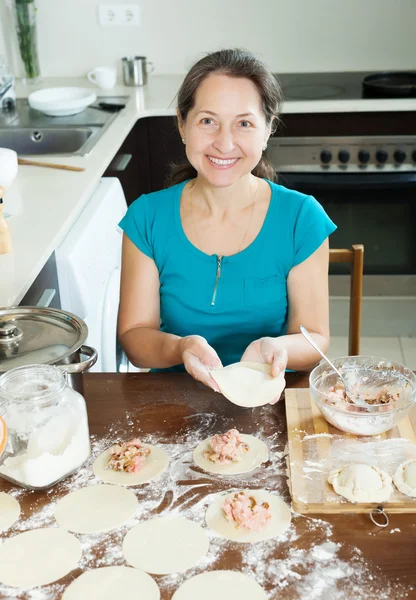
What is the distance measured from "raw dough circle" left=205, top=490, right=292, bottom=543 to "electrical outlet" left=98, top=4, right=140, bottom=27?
277 cm

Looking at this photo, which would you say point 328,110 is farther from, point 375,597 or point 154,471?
point 375,597

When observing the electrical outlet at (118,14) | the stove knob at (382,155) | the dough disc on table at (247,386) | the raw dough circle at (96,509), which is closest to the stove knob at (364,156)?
the stove knob at (382,155)

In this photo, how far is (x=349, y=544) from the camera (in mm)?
965

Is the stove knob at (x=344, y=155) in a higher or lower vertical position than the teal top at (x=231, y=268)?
lower

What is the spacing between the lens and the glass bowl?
1.17 meters

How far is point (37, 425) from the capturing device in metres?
1.07

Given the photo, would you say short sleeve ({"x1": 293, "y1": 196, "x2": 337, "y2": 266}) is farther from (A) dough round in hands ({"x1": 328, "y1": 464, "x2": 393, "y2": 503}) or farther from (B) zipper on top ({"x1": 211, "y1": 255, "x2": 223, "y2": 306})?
(A) dough round in hands ({"x1": 328, "y1": 464, "x2": 393, "y2": 503})

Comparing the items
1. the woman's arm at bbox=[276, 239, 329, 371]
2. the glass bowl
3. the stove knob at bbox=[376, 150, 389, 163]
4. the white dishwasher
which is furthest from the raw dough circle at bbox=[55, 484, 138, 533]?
the stove knob at bbox=[376, 150, 389, 163]

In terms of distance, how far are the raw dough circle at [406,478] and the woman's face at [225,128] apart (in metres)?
0.72

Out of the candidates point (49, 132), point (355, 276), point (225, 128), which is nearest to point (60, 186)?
point (49, 132)

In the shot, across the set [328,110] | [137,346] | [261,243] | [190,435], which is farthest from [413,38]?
[190,435]

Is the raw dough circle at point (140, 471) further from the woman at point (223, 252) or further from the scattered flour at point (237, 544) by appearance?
the woman at point (223, 252)

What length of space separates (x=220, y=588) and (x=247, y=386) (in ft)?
1.22

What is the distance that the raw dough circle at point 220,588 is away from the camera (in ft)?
2.94
